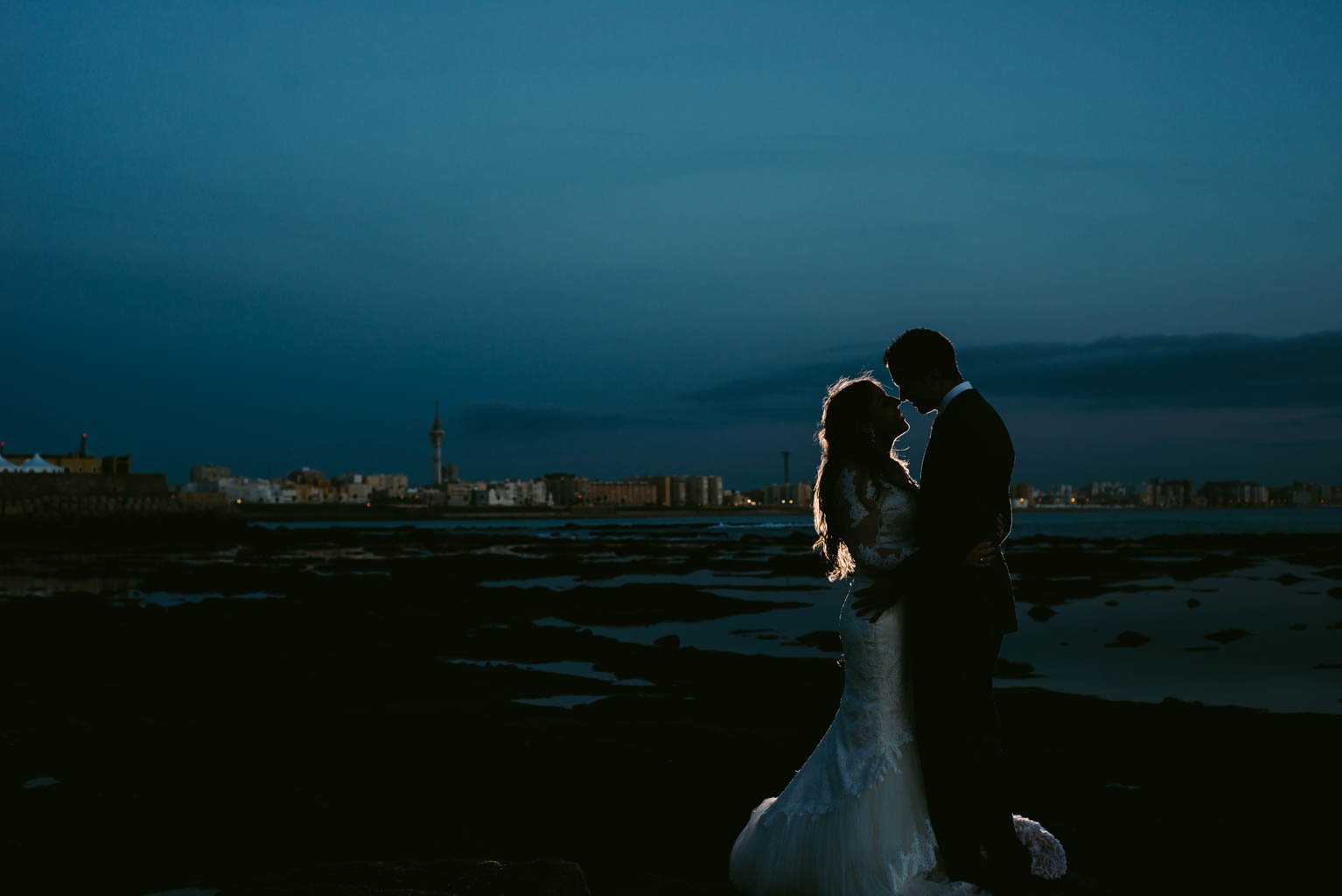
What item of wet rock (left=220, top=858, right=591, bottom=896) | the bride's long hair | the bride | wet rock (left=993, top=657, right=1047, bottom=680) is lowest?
wet rock (left=993, top=657, right=1047, bottom=680)

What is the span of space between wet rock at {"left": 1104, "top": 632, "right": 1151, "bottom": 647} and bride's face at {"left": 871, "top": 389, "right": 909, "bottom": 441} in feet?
45.5

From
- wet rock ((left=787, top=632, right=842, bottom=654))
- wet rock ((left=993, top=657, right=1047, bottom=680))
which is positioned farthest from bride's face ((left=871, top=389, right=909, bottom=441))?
wet rock ((left=787, top=632, right=842, bottom=654))

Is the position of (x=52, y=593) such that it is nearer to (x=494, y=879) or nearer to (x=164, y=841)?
(x=164, y=841)

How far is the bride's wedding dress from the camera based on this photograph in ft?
14.3

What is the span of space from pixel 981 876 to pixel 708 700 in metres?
6.59

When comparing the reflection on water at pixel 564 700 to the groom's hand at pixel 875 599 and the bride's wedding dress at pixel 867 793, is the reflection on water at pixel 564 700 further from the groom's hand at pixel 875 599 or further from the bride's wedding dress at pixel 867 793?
Result: the groom's hand at pixel 875 599

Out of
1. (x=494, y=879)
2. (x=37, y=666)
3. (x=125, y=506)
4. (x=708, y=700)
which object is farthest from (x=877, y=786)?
(x=125, y=506)

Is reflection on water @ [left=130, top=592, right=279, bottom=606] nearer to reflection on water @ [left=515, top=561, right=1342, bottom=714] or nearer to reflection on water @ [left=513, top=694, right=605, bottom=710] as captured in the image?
reflection on water @ [left=515, top=561, right=1342, bottom=714]

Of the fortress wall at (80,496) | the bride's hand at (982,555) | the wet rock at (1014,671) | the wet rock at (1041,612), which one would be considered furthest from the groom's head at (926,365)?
the fortress wall at (80,496)

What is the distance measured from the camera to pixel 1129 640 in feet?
55.2

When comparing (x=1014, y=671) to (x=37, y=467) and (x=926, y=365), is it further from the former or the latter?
(x=37, y=467)

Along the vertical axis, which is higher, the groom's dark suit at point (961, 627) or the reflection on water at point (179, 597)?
the groom's dark suit at point (961, 627)

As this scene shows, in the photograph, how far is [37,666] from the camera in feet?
42.1

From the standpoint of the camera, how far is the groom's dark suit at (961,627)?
13.8 ft
